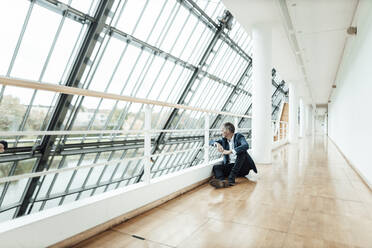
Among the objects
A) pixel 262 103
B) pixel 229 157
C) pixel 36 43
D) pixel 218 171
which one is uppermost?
pixel 36 43

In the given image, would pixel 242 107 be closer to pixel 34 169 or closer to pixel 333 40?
pixel 333 40

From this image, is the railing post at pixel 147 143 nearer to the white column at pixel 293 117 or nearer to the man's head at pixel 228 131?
the man's head at pixel 228 131

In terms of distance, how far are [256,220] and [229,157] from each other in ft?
3.90

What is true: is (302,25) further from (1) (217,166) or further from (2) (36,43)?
(2) (36,43)

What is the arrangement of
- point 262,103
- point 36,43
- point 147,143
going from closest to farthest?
point 147,143
point 262,103
point 36,43

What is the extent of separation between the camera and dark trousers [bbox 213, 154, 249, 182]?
7.54ft

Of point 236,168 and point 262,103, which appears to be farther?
point 262,103

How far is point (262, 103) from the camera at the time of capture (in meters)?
3.59

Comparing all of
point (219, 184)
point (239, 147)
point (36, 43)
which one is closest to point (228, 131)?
point (239, 147)

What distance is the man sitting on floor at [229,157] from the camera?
2.29m

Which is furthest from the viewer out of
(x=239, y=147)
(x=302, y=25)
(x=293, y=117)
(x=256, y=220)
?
(x=293, y=117)

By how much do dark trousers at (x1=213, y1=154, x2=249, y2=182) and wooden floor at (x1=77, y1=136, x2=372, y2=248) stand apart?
144 millimetres

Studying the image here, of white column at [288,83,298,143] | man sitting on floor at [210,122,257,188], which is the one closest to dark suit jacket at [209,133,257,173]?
man sitting on floor at [210,122,257,188]

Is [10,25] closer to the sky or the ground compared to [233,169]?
closer to the sky
